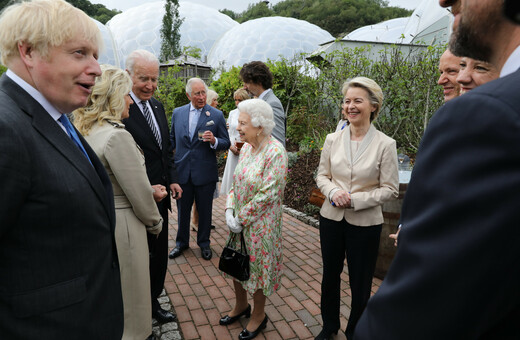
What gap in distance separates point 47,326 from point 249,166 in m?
1.86

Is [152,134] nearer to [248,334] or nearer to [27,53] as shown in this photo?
[27,53]

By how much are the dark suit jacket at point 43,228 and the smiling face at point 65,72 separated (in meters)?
0.09

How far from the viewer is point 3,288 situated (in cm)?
117

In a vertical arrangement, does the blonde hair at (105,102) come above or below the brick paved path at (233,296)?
above

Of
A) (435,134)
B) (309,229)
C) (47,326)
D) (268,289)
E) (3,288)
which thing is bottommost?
(309,229)

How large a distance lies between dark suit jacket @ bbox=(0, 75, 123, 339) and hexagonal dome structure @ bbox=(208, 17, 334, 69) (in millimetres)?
25595

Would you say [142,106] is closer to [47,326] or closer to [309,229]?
[47,326]

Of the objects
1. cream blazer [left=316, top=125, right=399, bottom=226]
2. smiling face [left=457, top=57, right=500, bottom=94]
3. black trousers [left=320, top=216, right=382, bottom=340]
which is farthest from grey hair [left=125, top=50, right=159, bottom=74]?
smiling face [left=457, top=57, right=500, bottom=94]

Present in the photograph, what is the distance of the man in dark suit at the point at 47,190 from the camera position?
1.17 meters

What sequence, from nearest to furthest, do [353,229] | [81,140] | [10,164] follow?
[10,164], [81,140], [353,229]

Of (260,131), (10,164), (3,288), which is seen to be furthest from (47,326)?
(260,131)

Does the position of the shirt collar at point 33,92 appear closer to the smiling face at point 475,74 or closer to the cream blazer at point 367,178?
the cream blazer at point 367,178

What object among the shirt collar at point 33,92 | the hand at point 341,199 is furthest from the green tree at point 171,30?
the shirt collar at point 33,92

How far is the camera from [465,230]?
573mm
